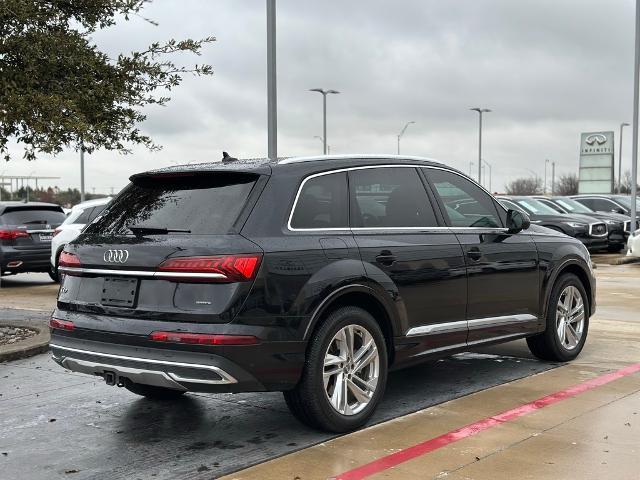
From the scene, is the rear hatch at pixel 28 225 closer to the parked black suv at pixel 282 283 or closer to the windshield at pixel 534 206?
the parked black suv at pixel 282 283

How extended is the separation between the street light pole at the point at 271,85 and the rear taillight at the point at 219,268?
7.13 m

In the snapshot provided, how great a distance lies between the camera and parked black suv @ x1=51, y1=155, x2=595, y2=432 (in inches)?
172

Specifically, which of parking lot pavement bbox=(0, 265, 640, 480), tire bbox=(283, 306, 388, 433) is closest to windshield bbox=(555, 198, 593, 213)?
parking lot pavement bbox=(0, 265, 640, 480)

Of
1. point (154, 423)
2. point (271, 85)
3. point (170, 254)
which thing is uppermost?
point (271, 85)

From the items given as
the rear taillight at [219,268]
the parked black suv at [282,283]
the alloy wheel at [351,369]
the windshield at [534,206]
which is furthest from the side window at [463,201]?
the windshield at [534,206]

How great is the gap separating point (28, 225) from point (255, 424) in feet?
36.5

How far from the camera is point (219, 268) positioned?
4332mm

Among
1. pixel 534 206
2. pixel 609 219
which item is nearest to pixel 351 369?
pixel 534 206

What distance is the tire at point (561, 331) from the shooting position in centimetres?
674

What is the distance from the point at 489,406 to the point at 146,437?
7.83 feet

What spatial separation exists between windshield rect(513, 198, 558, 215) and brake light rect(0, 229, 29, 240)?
1284 centimetres

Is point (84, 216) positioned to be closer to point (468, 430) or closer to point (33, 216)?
point (33, 216)

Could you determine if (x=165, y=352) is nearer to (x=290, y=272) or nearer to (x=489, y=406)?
(x=290, y=272)

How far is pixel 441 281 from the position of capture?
218 inches
